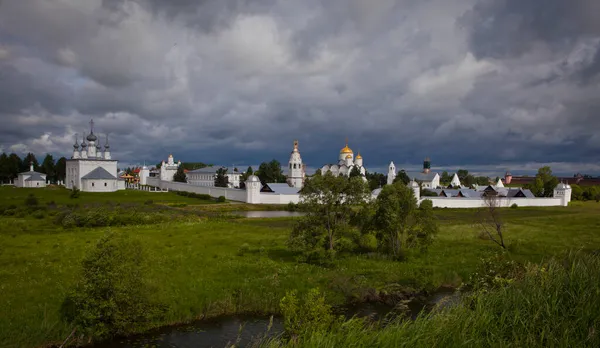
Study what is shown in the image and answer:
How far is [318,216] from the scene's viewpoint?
26.8 metres

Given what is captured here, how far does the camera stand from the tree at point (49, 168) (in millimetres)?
115438

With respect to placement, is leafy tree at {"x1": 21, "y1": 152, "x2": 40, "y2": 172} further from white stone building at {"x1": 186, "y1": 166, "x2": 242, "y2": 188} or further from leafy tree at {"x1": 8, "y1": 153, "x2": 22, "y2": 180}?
white stone building at {"x1": 186, "y1": 166, "x2": 242, "y2": 188}

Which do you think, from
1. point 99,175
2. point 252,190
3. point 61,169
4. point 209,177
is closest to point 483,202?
point 252,190

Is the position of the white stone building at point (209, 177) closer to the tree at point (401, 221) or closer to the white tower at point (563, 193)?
the white tower at point (563, 193)

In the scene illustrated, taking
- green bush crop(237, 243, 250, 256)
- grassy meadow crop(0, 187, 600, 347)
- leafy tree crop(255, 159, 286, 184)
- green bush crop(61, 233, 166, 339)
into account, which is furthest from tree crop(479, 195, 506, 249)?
leafy tree crop(255, 159, 286, 184)

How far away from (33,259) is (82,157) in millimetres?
76825

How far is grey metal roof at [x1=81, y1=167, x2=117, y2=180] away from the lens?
8665 centimetres

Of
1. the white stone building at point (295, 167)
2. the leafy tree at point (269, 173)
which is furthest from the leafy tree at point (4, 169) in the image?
the white stone building at point (295, 167)

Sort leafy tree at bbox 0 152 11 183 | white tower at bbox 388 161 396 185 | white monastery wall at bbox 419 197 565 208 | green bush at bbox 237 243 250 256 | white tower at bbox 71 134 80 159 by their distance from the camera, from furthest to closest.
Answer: white tower at bbox 388 161 396 185
leafy tree at bbox 0 152 11 183
white tower at bbox 71 134 80 159
white monastery wall at bbox 419 197 565 208
green bush at bbox 237 243 250 256

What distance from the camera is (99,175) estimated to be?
286 ft

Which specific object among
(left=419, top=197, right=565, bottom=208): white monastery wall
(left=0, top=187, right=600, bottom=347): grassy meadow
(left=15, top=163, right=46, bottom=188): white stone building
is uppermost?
(left=15, top=163, right=46, bottom=188): white stone building

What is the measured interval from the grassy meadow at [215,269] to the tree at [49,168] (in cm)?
8657

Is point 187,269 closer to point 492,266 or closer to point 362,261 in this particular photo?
point 362,261

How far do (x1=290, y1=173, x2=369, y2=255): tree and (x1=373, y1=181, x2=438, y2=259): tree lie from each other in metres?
1.56
